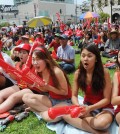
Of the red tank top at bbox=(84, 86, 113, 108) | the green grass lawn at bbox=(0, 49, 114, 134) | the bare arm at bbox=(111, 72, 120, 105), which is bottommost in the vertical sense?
the green grass lawn at bbox=(0, 49, 114, 134)

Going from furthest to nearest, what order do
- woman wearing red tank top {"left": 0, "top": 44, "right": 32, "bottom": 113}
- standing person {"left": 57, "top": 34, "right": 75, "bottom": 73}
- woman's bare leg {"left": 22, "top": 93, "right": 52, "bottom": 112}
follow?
standing person {"left": 57, "top": 34, "right": 75, "bottom": 73}, woman wearing red tank top {"left": 0, "top": 44, "right": 32, "bottom": 113}, woman's bare leg {"left": 22, "top": 93, "right": 52, "bottom": 112}

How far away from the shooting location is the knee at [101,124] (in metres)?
2.94

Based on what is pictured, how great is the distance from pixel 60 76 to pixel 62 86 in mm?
135

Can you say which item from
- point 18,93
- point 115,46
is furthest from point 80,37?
point 18,93

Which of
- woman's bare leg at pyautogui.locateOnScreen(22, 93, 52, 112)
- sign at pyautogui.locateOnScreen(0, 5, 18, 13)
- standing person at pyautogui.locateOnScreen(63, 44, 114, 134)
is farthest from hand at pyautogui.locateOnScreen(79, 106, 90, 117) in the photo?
sign at pyautogui.locateOnScreen(0, 5, 18, 13)

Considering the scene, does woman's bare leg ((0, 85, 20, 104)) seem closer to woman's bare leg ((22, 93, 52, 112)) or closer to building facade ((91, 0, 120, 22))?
woman's bare leg ((22, 93, 52, 112))

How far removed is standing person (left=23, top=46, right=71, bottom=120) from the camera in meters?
3.44

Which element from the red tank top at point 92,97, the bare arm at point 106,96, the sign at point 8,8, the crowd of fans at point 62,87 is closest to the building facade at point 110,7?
the sign at point 8,8

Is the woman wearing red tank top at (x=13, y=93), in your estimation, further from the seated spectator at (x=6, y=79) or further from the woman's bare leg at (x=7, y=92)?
the seated spectator at (x=6, y=79)

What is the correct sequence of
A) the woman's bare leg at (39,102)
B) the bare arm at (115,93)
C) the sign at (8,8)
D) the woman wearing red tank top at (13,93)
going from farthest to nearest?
the sign at (8,8) → the woman wearing red tank top at (13,93) → the woman's bare leg at (39,102) → the bare arm at (115,93)

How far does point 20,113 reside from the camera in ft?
12.8

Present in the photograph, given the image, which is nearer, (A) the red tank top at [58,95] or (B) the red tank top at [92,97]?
(B) the red tank top at [92,97]

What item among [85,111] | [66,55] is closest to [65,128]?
[85,111]

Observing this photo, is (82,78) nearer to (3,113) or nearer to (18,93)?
(18,93)
